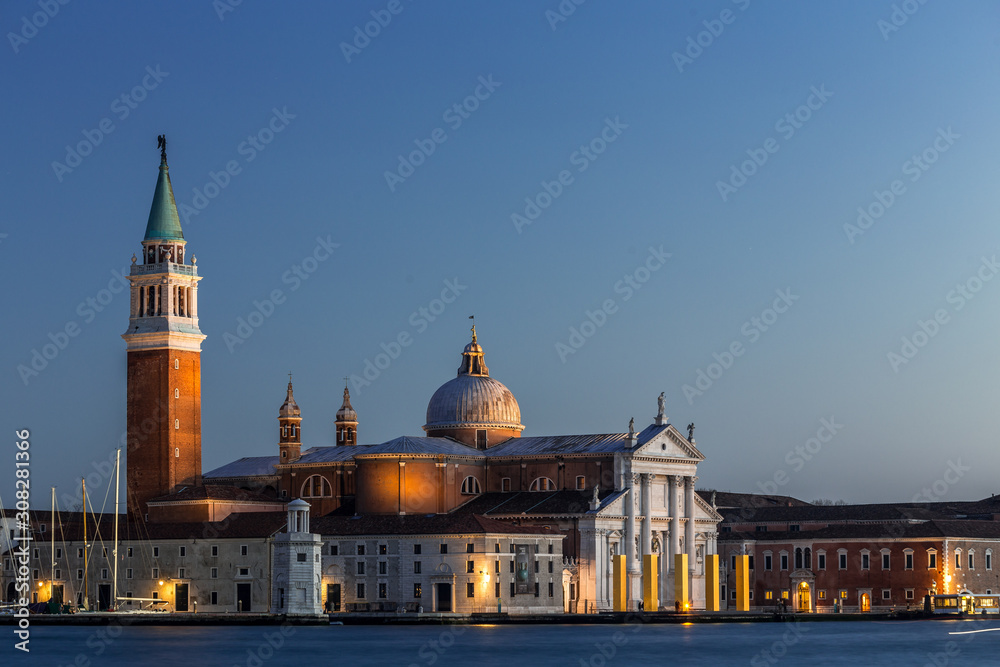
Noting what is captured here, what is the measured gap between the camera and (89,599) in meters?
85.5

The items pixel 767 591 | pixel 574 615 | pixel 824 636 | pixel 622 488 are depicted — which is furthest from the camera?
pixel 767 591

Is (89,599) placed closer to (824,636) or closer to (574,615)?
(574,615)

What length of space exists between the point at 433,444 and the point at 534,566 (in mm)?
9049

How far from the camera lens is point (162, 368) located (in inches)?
3487

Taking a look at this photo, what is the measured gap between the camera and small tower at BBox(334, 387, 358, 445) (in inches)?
3935

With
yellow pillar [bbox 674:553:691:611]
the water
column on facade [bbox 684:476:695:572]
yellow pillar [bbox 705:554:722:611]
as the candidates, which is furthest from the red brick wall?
yellow pillar [bbox 705:554:722:611]

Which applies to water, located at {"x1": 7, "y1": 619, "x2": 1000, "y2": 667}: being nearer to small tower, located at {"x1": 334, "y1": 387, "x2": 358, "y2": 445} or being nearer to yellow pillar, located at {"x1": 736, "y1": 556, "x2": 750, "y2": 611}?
yellow pillar, located at {"x1": 736, "y1": 556, "x2": 750, "y2": 611}

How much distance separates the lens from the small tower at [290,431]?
96625 millimetres

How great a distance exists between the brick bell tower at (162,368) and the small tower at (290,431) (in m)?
7.15

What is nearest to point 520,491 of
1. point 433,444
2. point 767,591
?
point 433,444

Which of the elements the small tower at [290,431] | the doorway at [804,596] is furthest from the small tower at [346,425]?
the doorway at [804,596]

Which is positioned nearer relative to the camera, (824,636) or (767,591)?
(824,636)

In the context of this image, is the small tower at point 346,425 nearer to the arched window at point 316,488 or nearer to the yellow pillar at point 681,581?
the arched window at point 316,488

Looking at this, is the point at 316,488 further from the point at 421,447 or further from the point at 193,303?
the point at 193,303
